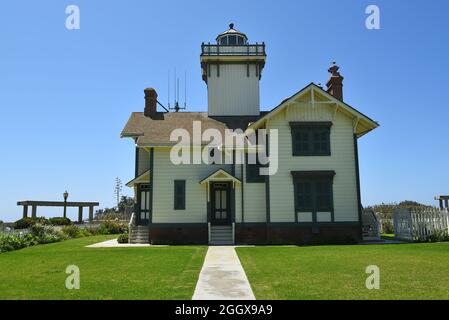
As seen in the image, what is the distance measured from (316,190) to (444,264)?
34.1 ft

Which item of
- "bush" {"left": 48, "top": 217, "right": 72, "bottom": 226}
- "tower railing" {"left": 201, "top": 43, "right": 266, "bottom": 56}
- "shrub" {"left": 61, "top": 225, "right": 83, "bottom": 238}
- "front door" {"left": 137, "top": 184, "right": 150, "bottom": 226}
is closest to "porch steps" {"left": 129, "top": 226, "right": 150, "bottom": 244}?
"front door" {"left": 137, "top": 184, "right": 150, "bottom": 226}

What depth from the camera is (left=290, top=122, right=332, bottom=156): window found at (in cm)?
2283

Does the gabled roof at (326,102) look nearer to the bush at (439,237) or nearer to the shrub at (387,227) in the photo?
the bush at (439,237)

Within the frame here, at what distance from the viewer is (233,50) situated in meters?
28.3

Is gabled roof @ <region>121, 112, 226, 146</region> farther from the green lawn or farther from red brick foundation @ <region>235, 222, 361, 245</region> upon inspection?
the green lawn

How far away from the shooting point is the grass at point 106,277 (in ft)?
27.5

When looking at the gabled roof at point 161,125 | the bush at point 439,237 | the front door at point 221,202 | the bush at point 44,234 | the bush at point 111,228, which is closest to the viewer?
the bush at point 439,237

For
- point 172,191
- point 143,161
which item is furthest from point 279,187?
point 143,161

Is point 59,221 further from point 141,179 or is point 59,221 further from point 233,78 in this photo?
point 233,78

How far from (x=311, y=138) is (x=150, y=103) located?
11296 millimetres

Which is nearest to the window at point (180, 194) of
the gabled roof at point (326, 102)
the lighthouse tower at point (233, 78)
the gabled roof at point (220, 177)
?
the gabled roof at point (220, 177)

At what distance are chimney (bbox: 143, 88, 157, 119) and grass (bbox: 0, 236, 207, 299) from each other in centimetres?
1371

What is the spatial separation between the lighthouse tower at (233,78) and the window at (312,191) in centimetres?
747
